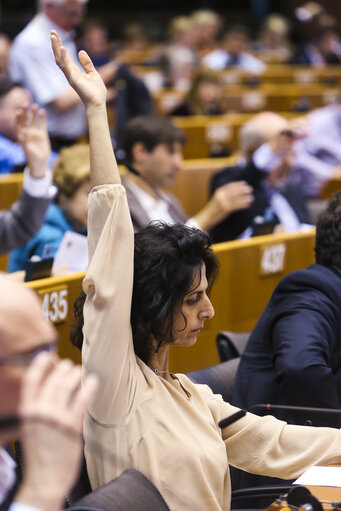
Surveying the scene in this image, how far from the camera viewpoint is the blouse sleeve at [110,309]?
1804 mm

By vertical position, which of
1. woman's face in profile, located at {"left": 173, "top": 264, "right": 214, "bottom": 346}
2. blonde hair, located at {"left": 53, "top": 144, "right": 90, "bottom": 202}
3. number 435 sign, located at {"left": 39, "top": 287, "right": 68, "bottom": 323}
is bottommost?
number 435 sign, located at {"left": 39, "top": 287, "right": 68, "bottom": 323}

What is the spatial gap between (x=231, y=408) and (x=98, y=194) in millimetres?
615

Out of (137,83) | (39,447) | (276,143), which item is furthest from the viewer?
(137,83)

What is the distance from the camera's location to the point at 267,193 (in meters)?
4.97

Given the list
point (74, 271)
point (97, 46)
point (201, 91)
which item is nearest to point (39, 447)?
point (74, 271)

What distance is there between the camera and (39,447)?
1060 mm

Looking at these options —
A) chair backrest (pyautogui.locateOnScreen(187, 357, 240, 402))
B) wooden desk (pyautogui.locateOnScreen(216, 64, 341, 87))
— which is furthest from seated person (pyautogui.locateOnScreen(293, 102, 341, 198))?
chair backrest (pyautogui.locateOnScreen(187, 357, 240, 402))

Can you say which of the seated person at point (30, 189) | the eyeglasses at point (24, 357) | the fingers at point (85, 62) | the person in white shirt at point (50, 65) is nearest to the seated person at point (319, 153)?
the person in white shirt at point (50, 65)

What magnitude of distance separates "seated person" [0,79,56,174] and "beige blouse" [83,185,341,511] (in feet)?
9.55

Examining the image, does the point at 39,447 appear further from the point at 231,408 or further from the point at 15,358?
the point at 231,408

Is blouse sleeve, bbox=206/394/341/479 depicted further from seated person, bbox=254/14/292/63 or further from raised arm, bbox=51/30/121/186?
seated person, bbox=254/14/292/63

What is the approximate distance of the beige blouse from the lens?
1809mm

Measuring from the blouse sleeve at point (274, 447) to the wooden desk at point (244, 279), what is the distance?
1.30 meters

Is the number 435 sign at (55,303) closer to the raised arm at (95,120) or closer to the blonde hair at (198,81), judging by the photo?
the raised arm at (95,120)
